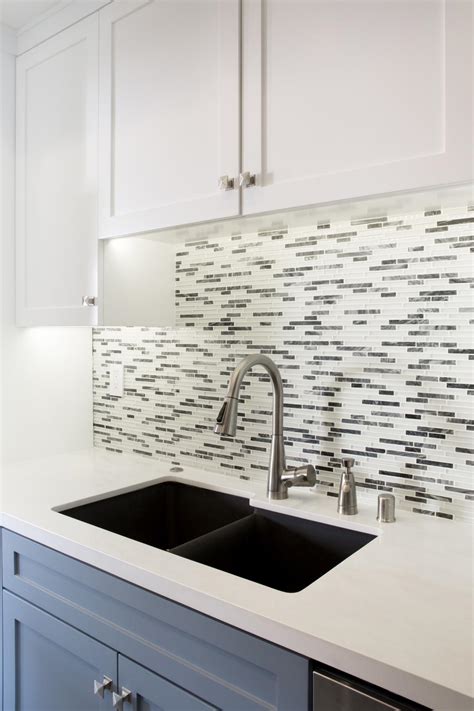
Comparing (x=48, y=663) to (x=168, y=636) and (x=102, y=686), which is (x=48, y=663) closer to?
(x=102, y=686)

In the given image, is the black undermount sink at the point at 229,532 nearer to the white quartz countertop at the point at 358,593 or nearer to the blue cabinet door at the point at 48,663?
the white quartz countertop at the point at 358,593

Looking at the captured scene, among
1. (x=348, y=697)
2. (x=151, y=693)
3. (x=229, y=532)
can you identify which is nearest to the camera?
(x=348, y=697)

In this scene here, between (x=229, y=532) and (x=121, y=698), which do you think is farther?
(x=229, y=532)

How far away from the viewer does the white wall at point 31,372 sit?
6.48 ft

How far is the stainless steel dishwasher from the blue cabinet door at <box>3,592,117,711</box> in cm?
52

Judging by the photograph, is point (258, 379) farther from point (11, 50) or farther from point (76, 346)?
point (11, 50)

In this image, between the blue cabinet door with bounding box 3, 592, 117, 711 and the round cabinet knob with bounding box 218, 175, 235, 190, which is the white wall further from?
the round cabinet knob with bounding box 218, 175, 235, 190

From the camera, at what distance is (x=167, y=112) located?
1466 mm

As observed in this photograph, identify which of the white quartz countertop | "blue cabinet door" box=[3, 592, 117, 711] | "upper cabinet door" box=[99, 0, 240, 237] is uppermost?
"upper cabinet door" box=[99, 0, 240, 237]

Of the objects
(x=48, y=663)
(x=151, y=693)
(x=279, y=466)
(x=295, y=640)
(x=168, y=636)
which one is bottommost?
(x=48, y=663)

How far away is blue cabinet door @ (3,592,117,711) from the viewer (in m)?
1.22

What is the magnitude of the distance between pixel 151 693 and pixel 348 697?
465mm

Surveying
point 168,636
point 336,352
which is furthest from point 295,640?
point 336,352

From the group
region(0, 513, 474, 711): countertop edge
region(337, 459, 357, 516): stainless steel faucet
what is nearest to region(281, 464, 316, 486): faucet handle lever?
region(337, 459, 357, 516): stainless steel faucet
